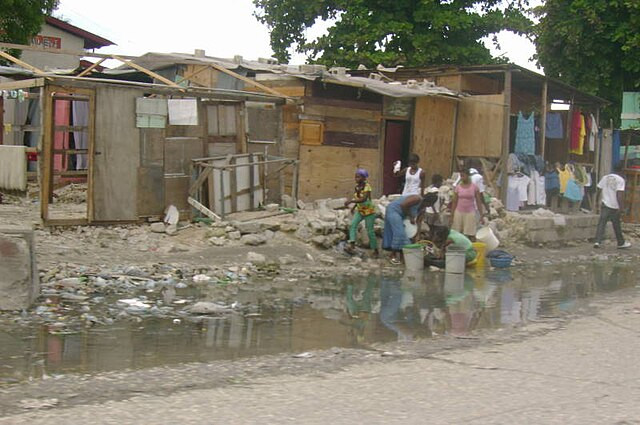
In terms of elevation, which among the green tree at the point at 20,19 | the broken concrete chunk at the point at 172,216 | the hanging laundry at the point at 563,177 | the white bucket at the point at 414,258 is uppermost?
the green tree at the point at 20,19

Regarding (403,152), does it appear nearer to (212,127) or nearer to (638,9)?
(212,127)

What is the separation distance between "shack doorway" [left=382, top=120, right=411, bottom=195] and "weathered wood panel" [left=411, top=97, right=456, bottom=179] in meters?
0.27

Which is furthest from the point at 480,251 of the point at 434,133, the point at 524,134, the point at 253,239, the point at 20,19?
the point at 20,19

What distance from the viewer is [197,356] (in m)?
6.39

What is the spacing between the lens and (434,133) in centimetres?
1842

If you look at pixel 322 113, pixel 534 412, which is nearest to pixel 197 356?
pixel 534 412

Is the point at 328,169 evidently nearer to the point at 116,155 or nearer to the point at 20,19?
the point at 116,155

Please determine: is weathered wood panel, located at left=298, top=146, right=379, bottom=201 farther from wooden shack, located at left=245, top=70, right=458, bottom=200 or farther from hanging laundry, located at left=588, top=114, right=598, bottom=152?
hanging laundry, located at left=588, top=114, right=598, bottom=152

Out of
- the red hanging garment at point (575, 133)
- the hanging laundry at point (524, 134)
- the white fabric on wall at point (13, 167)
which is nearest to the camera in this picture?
the white fabric on wall at point (13, 167)

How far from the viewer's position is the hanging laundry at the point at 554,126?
19984 mm

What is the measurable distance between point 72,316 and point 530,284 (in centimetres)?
709

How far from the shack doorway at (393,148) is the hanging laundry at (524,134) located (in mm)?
2797

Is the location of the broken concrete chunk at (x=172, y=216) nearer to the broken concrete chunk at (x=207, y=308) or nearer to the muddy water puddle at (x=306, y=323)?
the muddy water puddle at (x=306, y=323)

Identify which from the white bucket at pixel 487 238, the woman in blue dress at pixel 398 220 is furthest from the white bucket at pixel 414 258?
the white bucket at pixel 487 238
